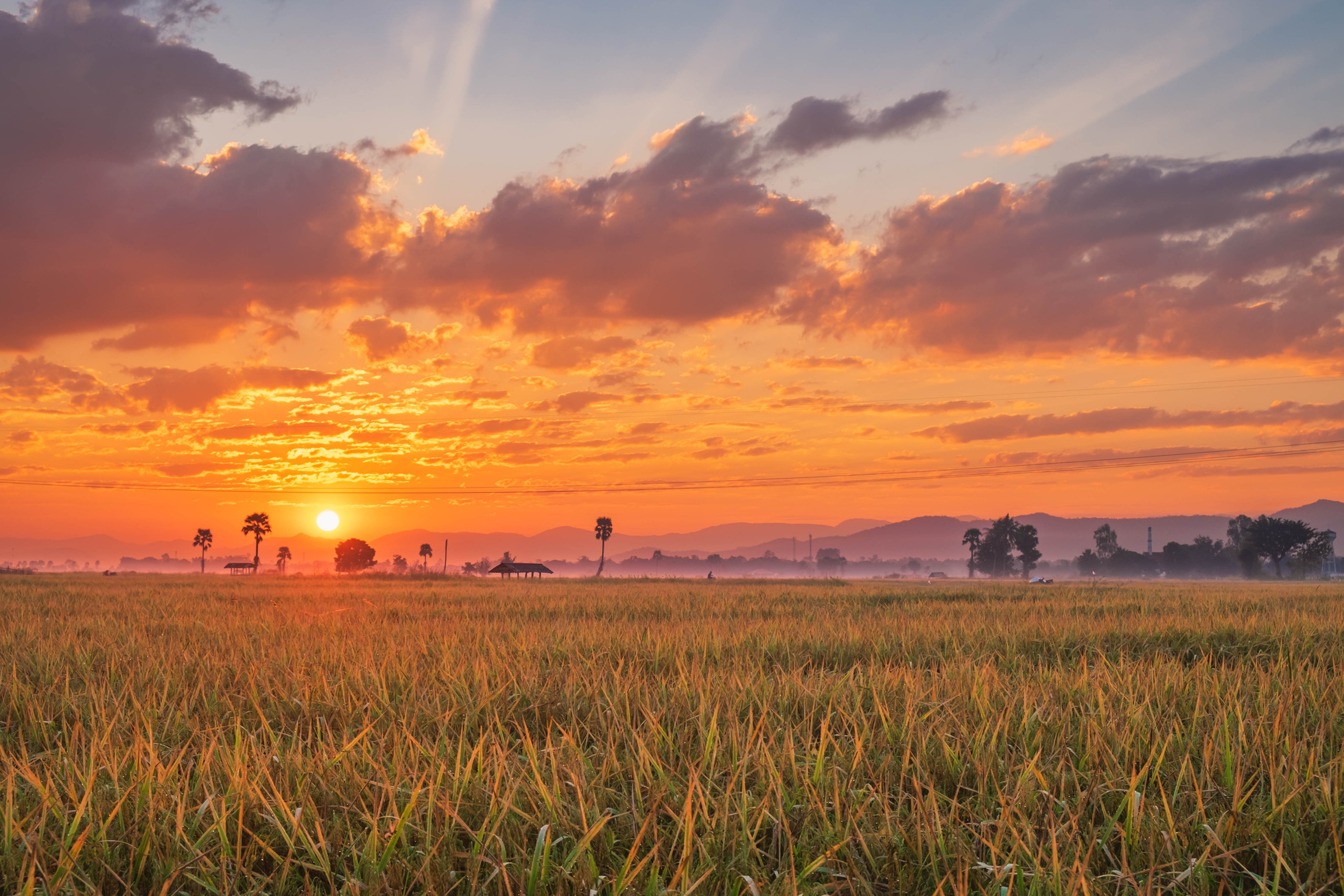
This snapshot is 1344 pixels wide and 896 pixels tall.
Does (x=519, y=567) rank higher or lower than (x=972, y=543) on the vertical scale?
lower

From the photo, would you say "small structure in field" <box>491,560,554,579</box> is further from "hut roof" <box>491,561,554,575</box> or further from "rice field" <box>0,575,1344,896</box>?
"rice field" <box>0,575,1344,896</box>

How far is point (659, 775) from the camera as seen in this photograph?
10.1 feet

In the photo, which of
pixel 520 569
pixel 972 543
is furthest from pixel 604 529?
pixel 972 543

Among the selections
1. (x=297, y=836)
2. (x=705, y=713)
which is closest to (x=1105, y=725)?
(x=705, y=713)

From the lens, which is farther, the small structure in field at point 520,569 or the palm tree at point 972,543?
the palm tree at point 972,543

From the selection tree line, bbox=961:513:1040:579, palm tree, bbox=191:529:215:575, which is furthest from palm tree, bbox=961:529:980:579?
palm tree, bbox=191:529:215:575

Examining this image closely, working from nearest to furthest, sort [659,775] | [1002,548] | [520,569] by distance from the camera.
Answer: [659,775] → [520,569] → [1002,548]

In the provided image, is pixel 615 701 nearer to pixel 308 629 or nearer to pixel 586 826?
pixel 586 826

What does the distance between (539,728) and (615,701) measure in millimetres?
481

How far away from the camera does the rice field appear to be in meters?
2.48

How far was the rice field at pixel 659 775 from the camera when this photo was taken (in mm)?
2479

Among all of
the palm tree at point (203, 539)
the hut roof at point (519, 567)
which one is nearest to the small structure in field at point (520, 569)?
the hut roof at point (519, 567)

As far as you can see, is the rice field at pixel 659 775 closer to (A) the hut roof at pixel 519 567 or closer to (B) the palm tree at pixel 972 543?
(A) the hut roof at pixel 519 567

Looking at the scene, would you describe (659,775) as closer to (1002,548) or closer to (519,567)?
(519,567)
